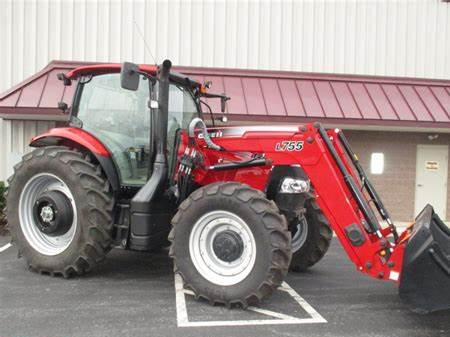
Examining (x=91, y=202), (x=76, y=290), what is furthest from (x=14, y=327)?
(x=91, y=202)

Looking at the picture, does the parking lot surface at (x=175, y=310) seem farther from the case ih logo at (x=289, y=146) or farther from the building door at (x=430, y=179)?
the building door at (x=430, y=179)

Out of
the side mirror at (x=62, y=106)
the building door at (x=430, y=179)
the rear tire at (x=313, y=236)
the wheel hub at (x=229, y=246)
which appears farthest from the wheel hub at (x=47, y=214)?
the building door at (x=430, y=179)

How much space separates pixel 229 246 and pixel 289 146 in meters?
1.16

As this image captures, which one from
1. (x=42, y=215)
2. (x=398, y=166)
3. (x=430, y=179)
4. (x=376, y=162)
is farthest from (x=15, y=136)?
(x=430, y=179)

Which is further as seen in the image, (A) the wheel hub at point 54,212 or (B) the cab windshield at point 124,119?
(B) the cab windshield at point 124,119

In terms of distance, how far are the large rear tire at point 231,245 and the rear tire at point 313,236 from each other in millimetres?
1305

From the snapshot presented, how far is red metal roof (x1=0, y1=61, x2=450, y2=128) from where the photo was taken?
30.6ft

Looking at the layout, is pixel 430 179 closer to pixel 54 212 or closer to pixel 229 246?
pixel 229 246

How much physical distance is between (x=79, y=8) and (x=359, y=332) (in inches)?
384

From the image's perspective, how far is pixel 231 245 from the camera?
163 inches

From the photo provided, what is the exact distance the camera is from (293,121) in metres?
9.46

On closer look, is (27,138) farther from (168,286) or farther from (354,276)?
(354,276)

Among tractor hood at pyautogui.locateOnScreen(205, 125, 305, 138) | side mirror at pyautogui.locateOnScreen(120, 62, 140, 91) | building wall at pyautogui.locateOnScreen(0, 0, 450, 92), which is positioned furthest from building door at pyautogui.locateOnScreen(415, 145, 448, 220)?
side mirror at pyautogui.locateOnScreen(120, 62, 140, 91)

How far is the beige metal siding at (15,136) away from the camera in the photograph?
10195 mm
